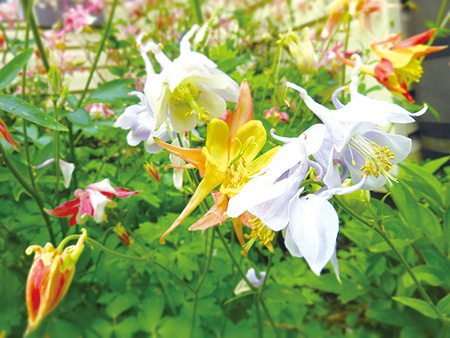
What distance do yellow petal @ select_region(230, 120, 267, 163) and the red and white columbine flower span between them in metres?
0.28

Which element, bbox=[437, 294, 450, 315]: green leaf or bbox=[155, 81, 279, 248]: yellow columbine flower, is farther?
bbox=[437, 294, 450, 315]: green leaf

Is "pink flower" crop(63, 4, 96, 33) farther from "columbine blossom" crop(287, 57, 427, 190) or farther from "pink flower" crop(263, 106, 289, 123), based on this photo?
"columbine blossom" crop(287, 57, 427, 190)

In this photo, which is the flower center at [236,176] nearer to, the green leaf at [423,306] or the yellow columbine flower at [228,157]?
the yellow columbine flower at [228,157]

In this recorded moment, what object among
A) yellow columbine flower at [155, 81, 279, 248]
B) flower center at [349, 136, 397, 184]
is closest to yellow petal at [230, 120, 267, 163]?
yellow columbine flower at [155, 81, 279, 248]

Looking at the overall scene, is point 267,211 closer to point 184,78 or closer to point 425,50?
point 184,78

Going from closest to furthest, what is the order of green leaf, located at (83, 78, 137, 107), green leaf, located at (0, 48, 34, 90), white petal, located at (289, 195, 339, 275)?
white petal, located at (289, 195, 339, 275) < green leaf, located at (0, 48, 34, 90) < green leaf, located at (83, 78, 137, 107)

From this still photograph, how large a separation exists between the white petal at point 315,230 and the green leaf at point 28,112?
0.32 metres

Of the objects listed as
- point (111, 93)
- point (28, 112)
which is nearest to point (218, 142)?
point (28, 112)

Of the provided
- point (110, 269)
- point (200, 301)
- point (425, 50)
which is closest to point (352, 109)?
point (425, 50)

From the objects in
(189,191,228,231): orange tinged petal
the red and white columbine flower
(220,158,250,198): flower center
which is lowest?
the red and white columbine flower

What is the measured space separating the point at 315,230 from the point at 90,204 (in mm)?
453

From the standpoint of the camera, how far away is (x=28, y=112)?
1.52ft

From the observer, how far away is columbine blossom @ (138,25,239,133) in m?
0.42

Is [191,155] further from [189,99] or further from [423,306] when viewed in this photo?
[423,306]
